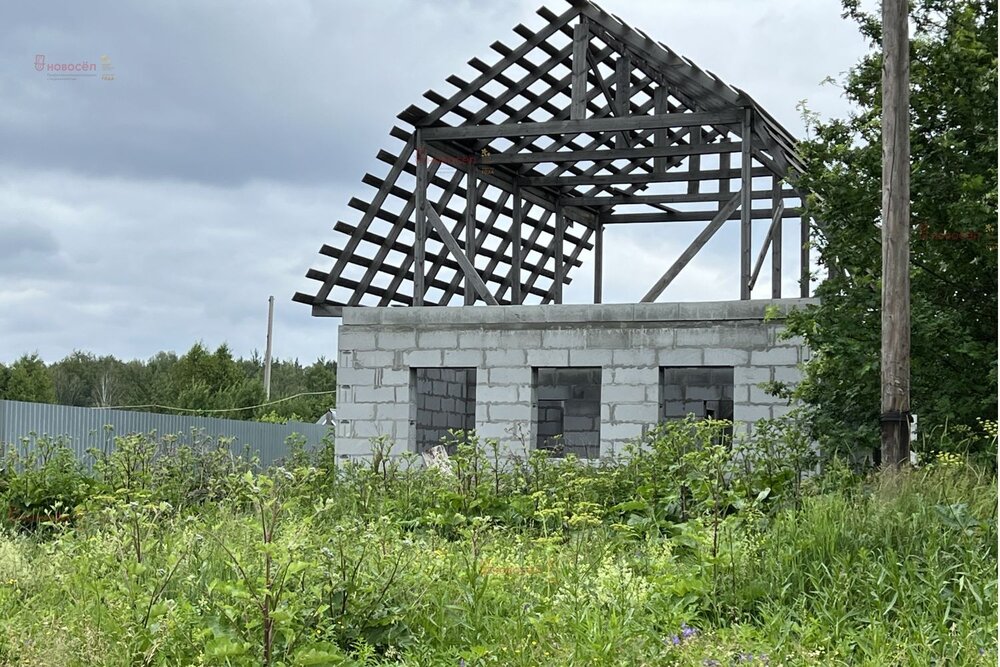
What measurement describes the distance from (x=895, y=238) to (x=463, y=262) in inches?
304

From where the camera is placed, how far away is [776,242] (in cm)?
1797

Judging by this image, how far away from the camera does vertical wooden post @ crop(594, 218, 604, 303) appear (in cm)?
2088

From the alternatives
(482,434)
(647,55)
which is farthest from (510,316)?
(647,55)

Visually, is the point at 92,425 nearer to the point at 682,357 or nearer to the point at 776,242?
the point at 682,357

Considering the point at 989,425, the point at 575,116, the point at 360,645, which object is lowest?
the point at 360,645

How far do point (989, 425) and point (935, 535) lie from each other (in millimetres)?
2590

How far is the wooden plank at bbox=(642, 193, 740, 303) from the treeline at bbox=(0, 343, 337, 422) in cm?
1870

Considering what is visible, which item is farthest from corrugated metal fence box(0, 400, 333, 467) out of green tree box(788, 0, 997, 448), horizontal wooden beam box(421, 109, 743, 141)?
green tree box(788, 0, 997, 448)

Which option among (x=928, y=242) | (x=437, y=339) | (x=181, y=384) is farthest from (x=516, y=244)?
(x=181, y=384)

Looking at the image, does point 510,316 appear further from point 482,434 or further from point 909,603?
point 909,603

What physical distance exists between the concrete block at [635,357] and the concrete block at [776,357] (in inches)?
49.9

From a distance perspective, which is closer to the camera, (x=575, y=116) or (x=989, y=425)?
(x=989, y=425)

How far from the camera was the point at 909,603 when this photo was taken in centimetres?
604

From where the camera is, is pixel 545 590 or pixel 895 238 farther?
pixel 895 238
